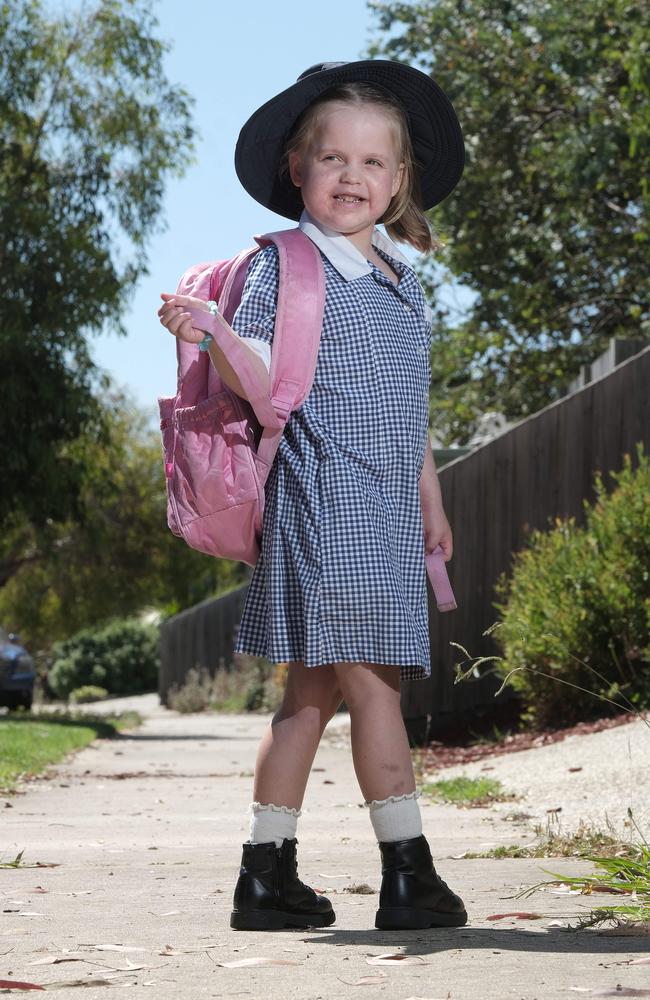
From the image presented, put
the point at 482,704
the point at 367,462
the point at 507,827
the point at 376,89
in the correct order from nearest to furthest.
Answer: the point at 367,462, the point at 376,89, the point at 507,827, the point at 482,704

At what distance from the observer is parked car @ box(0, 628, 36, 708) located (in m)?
18.5

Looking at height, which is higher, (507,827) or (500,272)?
(500,272)

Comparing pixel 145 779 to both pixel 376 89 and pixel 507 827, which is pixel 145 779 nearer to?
pixel 507 827

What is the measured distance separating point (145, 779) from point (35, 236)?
8.42 meters

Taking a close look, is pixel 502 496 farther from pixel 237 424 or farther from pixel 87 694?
pixel 87 694

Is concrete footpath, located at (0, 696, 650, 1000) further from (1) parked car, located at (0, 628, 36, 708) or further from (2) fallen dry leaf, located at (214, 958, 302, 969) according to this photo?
(1) parked car, located at (0, 628, 36, 708)

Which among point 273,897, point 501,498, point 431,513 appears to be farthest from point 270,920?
point 501,498

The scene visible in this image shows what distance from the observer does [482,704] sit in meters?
9.55

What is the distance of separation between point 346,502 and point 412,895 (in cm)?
84

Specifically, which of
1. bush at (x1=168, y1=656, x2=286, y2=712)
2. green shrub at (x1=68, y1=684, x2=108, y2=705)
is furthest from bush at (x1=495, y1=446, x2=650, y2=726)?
green shrub at (x1=68, y1=684, x2=108, y2=705)

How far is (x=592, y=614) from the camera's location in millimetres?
7879

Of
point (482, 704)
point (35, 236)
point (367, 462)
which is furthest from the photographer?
point (35, 236)

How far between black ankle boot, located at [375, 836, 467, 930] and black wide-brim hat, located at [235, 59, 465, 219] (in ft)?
5.38

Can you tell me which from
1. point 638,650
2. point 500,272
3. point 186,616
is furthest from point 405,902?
point 186,616
